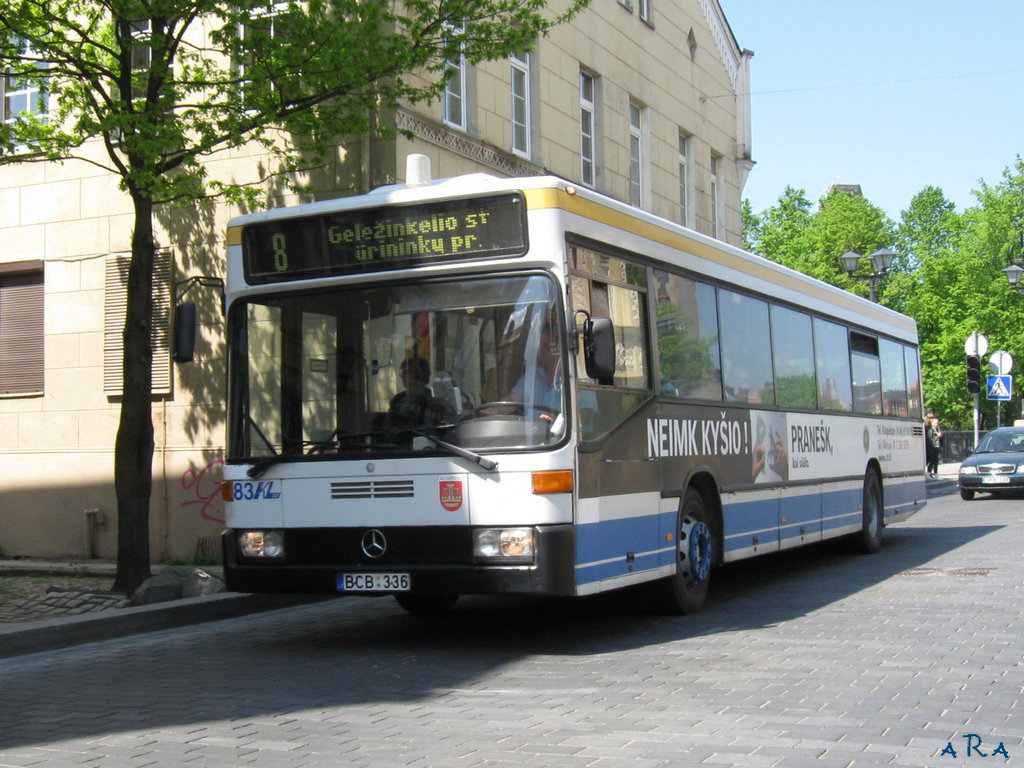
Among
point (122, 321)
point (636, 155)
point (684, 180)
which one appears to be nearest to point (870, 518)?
point (122, 321)

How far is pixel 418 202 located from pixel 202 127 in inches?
143

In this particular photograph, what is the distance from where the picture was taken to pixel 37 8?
11578 mm

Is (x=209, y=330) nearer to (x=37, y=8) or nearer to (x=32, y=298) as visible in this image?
(x=32, y=298)

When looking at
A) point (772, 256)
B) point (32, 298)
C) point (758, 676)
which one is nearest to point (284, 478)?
point (758, 676)

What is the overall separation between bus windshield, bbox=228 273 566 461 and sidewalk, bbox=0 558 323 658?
1818 mm

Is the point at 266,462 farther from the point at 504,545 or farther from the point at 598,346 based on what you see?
the point at 598,346

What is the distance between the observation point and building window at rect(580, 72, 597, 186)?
21.9 meters

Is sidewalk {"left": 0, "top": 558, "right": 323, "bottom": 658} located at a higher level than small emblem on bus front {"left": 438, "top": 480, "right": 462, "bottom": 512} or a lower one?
lower

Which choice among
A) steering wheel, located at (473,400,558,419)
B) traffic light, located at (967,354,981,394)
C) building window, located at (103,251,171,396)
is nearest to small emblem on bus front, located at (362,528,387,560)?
steering wheel, located at (473,400,558,419)

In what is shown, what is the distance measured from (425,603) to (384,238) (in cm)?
332

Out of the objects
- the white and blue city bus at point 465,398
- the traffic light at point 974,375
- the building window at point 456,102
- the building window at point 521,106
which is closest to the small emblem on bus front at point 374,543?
the white and blue city bus at point 465,398

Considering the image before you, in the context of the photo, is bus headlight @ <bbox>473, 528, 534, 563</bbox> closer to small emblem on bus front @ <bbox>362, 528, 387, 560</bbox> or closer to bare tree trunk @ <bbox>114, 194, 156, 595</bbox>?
small emblem on bus front @ <bbox>362, 528, 387, 560</bbox>

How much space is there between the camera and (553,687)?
7246mm

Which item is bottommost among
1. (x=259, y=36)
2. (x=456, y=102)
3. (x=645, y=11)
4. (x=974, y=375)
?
(x=974, y=375)
